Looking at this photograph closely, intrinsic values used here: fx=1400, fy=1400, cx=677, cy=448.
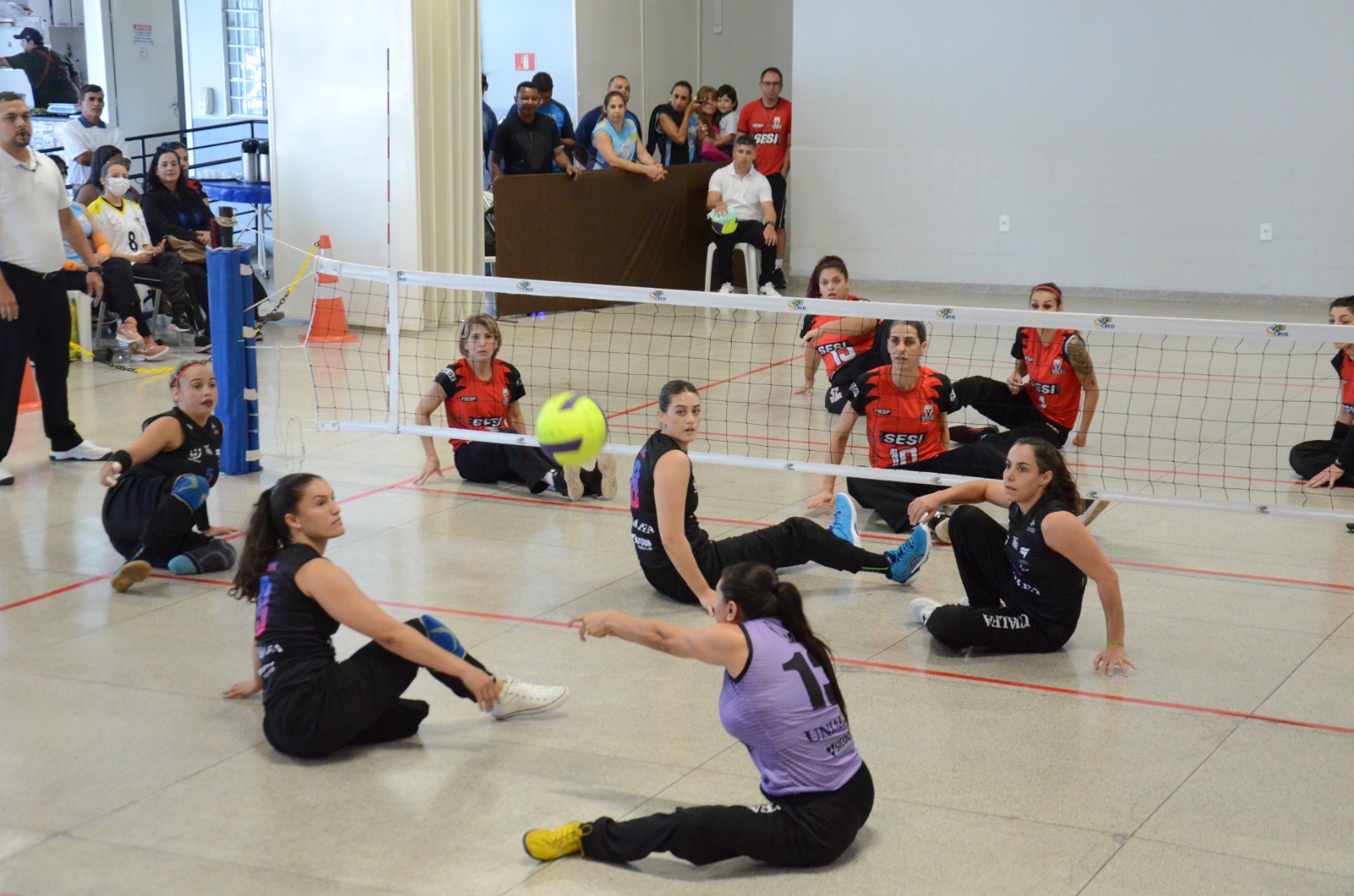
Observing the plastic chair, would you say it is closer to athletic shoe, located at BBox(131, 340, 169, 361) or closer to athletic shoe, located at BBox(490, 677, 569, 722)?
athletic shoe, located at BBox(131, 340, 169, 361)

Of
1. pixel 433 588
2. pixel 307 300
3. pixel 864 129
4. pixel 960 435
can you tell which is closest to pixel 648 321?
pixel 307 300

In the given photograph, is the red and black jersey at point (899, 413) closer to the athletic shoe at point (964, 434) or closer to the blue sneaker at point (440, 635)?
the athletic shoe at point (964, 434)

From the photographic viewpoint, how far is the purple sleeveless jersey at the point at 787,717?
143 inches

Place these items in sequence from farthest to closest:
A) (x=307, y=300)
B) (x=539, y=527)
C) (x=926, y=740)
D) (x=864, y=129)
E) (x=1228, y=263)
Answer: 1. (x=864, y=129)
2. (x=1228, y=263)
3. (x=307, y=300)
4. (x=539, y=527)
5. (x=926, y=740)

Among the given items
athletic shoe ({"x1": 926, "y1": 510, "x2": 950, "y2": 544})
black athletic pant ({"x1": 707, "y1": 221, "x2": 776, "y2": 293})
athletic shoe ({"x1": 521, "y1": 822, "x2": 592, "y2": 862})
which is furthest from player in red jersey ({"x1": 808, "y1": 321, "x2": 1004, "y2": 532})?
black athletic pant ({"x1": 707, "y1": 221, "x2": 776, "y2": 293})

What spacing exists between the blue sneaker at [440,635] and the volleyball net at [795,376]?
9.07 ft

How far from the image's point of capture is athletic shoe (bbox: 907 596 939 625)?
5543mm

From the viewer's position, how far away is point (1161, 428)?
377 inches

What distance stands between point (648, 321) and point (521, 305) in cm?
140

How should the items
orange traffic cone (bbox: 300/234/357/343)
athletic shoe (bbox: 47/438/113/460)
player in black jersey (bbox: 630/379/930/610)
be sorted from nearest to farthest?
player in black jersey (bbox: 630/379/930/610)
athletic shoe (bbox: 47/438/113/460)
orange traffic cone (bbox: 300/234/357/343)

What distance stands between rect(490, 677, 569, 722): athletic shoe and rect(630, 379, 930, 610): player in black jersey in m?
0.89

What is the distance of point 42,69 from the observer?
17.7 m

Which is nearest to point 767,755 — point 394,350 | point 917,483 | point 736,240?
point 917,483

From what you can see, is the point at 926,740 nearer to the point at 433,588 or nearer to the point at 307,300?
the point at 433,588
